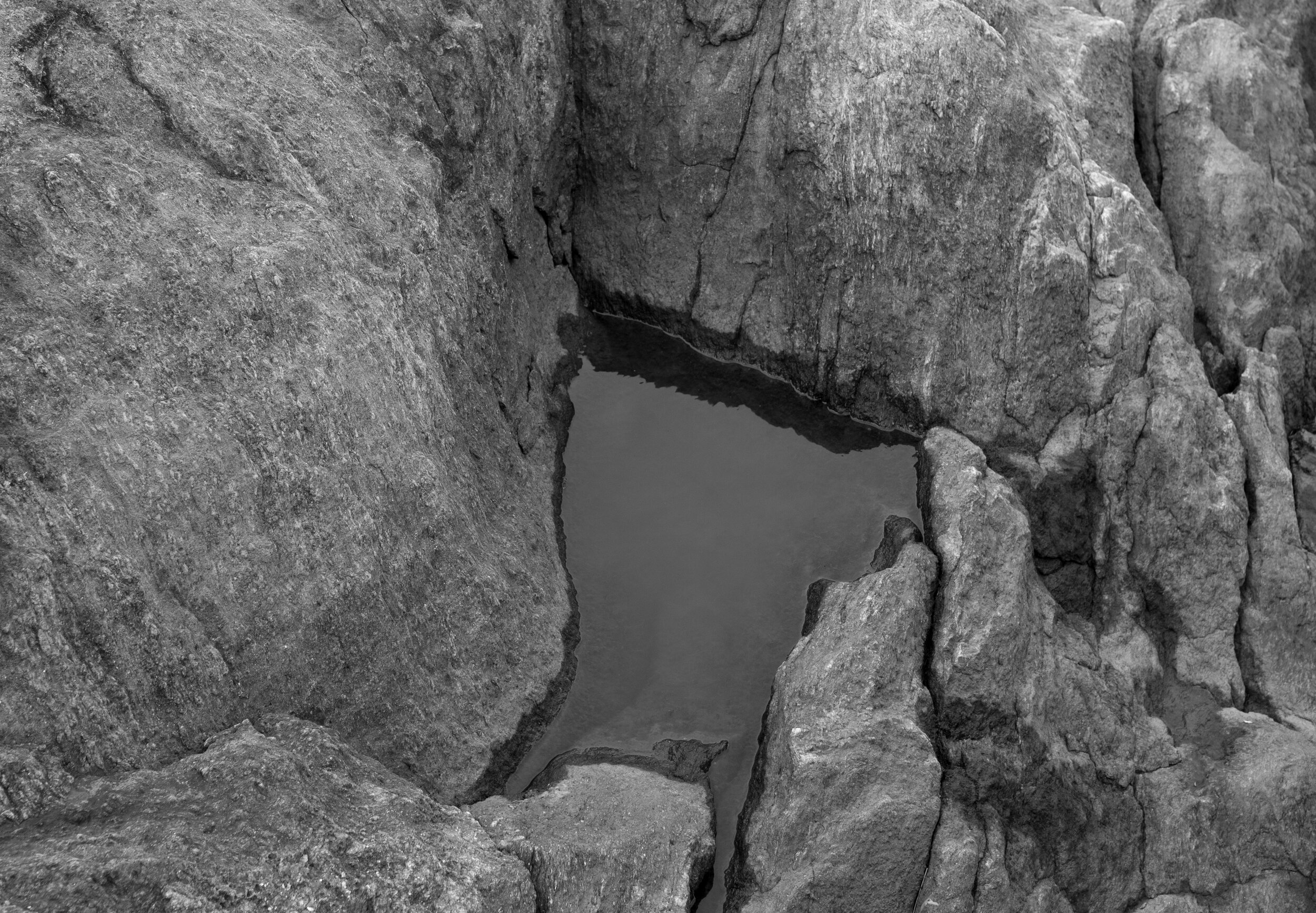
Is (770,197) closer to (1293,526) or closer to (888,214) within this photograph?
(888,214)

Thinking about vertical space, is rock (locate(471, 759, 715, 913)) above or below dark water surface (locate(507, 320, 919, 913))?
below

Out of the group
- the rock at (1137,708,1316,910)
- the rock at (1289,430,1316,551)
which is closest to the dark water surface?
the rock at (1137,708,1316,910)

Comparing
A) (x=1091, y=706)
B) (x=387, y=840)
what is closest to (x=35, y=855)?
(x=387, y=840)

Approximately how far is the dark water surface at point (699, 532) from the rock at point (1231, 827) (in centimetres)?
396

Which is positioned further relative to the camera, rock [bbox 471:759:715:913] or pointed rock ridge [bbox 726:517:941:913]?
pointed rock ridge [bbox 726:517:941:913]

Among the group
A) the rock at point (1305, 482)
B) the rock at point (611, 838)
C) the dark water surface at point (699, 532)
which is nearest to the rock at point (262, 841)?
the rock at point (611, 838)

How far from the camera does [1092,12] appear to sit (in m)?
16.1

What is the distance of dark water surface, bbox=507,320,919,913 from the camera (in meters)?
12.6

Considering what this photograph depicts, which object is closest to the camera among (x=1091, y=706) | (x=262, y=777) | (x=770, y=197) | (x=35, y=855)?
(x=35, y=855)

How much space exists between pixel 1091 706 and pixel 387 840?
273 inches

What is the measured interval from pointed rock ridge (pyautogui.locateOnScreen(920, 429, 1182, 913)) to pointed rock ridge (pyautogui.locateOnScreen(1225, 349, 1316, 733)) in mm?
1399

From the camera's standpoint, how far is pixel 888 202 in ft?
46.6

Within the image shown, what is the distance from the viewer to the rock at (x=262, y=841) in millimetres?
8633

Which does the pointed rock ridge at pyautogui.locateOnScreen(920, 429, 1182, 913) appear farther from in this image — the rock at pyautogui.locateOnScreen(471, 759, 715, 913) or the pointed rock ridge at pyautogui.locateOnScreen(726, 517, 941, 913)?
the rock at pyautogui.locateOnScreen(471, 759, 715, 913)
